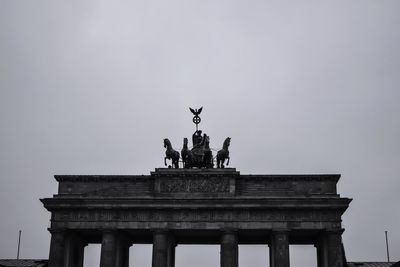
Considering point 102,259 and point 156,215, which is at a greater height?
point 156,215

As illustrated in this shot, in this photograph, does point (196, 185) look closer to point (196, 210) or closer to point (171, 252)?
point (196, 210)

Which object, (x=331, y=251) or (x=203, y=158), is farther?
(x=203, y=158)

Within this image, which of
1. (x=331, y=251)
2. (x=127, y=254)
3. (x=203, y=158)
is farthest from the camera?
(x=127, y=254)

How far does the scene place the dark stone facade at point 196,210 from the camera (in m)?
49.6

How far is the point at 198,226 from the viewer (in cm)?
5006

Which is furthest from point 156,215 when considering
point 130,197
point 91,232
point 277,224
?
point 277,224

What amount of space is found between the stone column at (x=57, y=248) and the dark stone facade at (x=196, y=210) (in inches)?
3.0

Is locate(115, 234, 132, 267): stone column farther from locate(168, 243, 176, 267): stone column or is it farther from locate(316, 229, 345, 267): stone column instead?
locate(316, 229, 345, 267): stone column

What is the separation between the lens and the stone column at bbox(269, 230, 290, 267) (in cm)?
4847

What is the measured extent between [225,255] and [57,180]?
15252mm

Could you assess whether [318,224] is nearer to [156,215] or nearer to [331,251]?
[331,251]

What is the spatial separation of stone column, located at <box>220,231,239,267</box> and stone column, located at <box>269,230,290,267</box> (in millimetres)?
2948

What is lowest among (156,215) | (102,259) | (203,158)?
(102,259)

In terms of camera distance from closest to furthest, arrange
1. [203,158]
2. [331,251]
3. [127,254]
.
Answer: [331,251] → [203,158] → [127,254]
